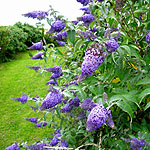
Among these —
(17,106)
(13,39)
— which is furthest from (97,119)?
(13,39)

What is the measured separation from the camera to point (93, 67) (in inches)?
37.9

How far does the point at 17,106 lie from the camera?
16.6ft

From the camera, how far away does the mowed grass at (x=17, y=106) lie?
3.74 m


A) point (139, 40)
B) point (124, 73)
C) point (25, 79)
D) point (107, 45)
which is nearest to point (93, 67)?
point (107, 45)

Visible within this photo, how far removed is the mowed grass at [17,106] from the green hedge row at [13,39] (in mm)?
1237

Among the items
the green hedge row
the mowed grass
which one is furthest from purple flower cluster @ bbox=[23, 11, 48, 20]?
the green hedge row

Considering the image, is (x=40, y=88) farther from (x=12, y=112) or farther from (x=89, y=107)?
(x=89, y=107)

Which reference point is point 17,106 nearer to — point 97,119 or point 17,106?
point 17,106

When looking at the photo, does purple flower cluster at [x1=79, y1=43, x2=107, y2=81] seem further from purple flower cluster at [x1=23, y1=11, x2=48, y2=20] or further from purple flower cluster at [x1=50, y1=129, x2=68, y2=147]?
purple flower cluster at [x1=50, y1=129, x2=68, y2=147]

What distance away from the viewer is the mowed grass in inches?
147

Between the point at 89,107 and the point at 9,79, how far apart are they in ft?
21.9

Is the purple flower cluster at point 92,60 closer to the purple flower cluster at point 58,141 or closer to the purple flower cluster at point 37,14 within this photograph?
the purple flower cluster at point 37,14

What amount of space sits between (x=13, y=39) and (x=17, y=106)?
23.0 feet

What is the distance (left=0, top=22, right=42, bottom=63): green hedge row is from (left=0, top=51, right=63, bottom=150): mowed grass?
124cm
